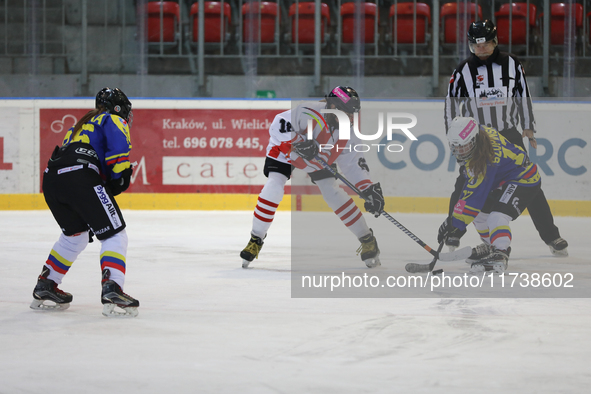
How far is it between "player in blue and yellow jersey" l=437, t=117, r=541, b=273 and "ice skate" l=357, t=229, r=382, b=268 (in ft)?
1.20

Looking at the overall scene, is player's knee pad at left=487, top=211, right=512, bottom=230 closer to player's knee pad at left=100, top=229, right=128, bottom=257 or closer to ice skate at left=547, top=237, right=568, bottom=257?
ice skate at left=547, top=237, right=568, bottom=257

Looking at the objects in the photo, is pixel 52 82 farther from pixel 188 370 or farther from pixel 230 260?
pixel 188 370

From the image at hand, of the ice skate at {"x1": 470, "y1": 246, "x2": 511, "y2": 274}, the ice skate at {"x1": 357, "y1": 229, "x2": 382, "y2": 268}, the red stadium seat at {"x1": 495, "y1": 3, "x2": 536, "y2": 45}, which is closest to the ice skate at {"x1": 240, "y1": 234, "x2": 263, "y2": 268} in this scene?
the ice skate at {"x1": 357, "y1": 229, "x2": 382, "y2": 268}

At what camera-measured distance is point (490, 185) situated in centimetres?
334

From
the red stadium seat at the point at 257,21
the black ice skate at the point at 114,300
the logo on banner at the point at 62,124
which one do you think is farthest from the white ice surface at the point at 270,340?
the red stadium seat at the point at 257,21

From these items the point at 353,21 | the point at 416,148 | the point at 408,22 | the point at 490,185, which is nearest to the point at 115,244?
the point at 490,185

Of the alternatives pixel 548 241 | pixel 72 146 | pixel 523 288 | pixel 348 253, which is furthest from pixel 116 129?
pixel 548 241

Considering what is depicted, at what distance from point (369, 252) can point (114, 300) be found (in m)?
1.56

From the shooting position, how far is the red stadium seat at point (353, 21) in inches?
328

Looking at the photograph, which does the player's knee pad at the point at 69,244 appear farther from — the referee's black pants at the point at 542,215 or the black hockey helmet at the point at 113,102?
the referee's black pants at the point at 542,215

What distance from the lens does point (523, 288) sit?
9.83 ft

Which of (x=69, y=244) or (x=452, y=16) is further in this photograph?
(x=452, y=16)

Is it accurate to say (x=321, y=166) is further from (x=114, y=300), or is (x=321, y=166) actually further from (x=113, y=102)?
(x=114, y=300)

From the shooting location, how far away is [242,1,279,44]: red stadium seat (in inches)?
327
